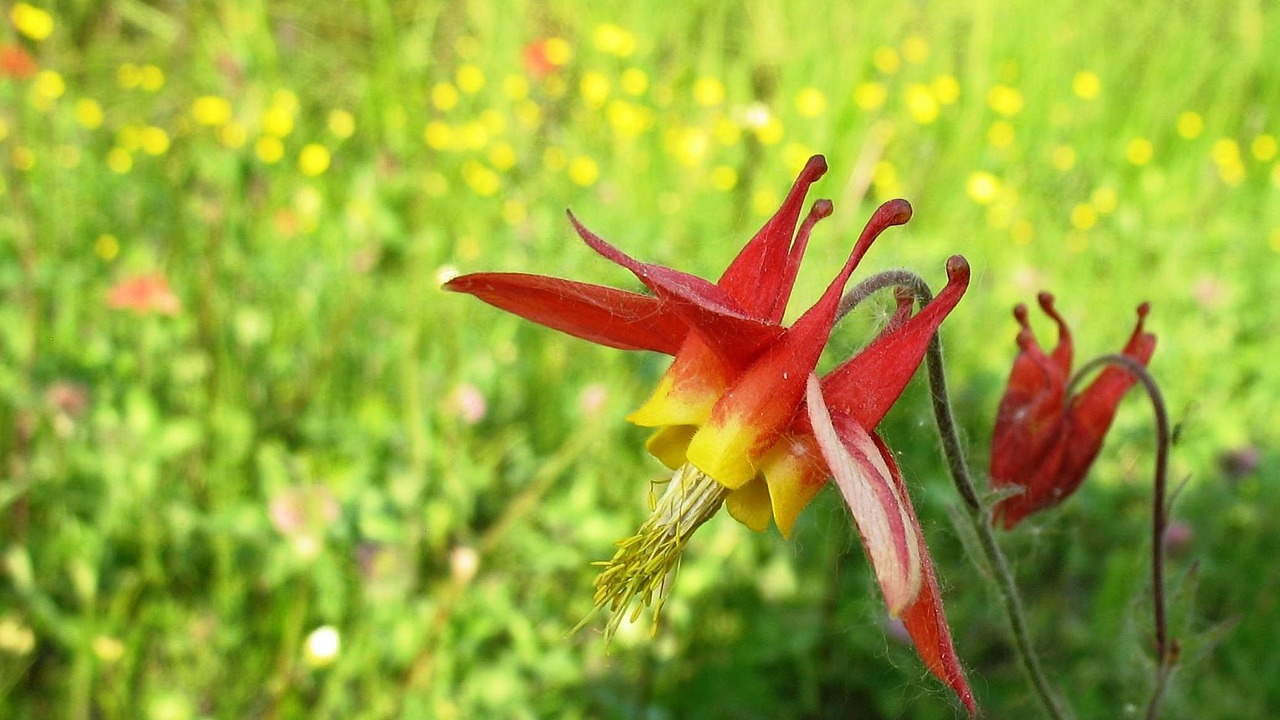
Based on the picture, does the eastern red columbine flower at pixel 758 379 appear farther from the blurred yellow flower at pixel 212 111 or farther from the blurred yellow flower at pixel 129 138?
the blurred yellow flower at pixel 129 138

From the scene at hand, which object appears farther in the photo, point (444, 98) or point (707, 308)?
point (444, 98)

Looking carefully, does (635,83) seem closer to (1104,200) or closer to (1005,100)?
(1005,100)

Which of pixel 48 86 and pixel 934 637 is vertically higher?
pixel 934 637

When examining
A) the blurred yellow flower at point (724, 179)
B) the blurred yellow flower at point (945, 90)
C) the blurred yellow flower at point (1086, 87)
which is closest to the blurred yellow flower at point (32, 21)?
the blurred yellow flower at point (724, 179)

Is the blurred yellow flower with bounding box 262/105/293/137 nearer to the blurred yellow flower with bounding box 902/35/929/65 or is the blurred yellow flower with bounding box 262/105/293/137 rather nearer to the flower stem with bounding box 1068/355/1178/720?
the blurred yellow flower with bounding box 902/35/929/65

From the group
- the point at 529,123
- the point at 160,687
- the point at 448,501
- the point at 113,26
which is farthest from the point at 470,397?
the point at 113,26

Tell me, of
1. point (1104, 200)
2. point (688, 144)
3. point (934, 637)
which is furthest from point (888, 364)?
point (1104, 200)
